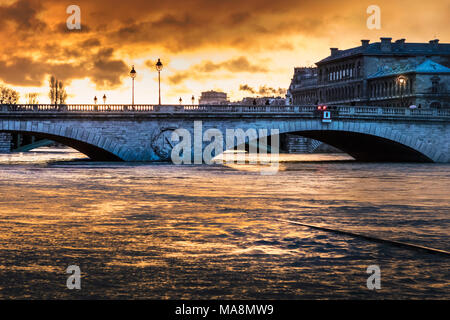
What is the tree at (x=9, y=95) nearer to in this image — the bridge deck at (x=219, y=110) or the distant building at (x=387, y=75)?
the distant building at (x=387, y=75)

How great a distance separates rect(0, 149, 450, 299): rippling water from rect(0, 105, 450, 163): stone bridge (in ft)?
118

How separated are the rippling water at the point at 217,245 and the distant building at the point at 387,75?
96693mm

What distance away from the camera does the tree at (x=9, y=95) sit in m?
156

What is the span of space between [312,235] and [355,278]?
5.36 meters

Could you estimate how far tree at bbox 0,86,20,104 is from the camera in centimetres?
15640

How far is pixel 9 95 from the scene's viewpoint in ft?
527

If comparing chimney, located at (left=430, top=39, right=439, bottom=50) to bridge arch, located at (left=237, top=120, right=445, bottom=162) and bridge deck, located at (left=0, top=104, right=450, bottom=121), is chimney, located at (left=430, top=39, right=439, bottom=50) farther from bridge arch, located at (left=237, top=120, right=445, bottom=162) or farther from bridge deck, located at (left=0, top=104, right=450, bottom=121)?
bridge deck, located at (left=0, top=104, right=450, bottom=121)

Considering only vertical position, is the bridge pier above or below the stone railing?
below

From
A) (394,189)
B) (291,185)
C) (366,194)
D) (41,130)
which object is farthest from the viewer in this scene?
(41,130)

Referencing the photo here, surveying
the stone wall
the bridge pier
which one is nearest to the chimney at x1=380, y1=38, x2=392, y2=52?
the stone wall

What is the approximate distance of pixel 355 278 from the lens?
13000 mm

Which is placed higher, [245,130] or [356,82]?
[356,82]
